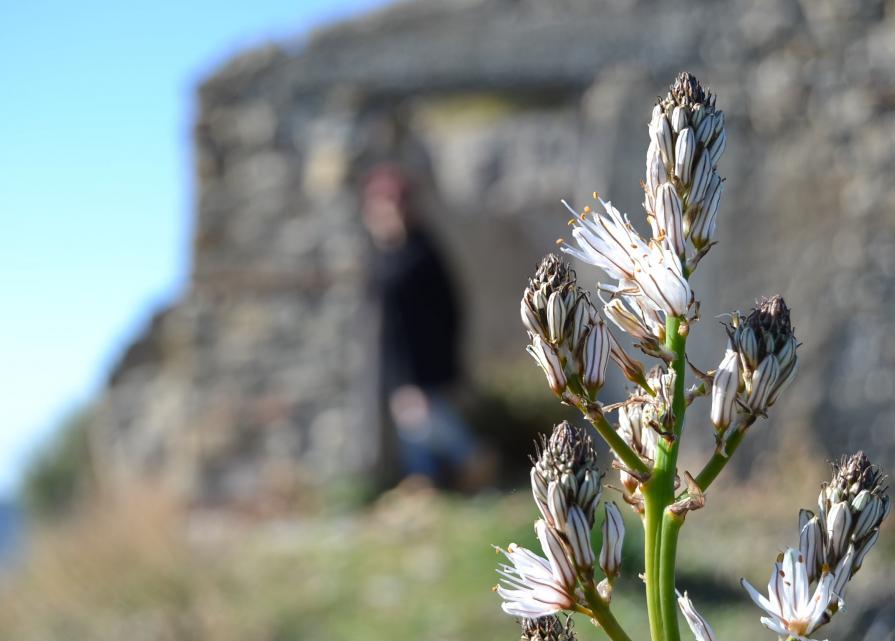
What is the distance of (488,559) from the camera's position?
18.3 ft

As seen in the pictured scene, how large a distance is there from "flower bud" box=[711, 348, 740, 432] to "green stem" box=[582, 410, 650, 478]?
91mm

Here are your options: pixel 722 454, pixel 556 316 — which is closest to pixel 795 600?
pixel 722 454

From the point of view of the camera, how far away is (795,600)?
1.24m

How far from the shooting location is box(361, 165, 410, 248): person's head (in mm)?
7219

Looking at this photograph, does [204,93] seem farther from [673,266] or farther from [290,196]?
[673,266]

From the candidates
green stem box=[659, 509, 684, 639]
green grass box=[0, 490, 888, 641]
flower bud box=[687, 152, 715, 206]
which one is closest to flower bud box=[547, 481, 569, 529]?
green stem box=[659, 509, 684, 639]

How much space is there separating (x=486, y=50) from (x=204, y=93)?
2.02m

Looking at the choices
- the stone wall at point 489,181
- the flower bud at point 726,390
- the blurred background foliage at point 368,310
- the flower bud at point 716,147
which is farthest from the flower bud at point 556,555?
the stone wall at point 489,181

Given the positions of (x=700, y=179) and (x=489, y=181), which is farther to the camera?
(x=489, y=181)

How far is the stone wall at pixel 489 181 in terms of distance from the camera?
7012mm

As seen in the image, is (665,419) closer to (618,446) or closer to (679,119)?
(618,446)

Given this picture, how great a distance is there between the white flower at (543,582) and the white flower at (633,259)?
27 centimetres

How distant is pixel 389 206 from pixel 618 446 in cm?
606

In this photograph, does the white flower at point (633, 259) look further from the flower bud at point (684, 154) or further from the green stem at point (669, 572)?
the green stem at point (669, 572)
